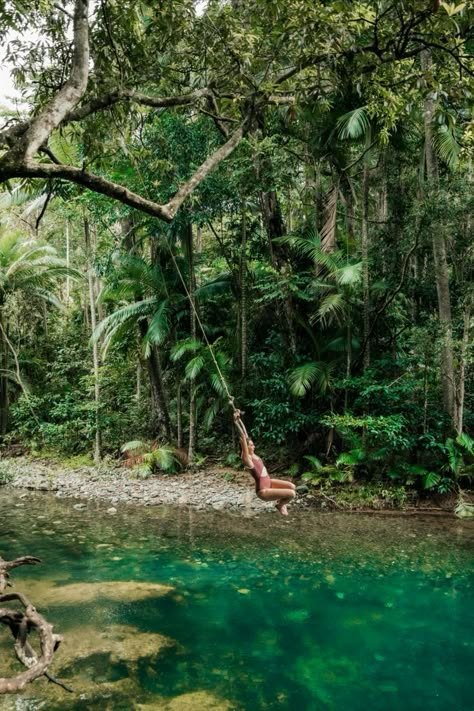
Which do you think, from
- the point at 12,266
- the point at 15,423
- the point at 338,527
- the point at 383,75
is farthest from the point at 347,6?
the point at 15,423

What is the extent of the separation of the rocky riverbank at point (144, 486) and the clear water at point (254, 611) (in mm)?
899

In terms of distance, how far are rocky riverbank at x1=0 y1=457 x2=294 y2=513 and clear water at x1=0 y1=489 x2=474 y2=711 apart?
2.95ft

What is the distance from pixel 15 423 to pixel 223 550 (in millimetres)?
10379

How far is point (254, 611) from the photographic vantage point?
21.4 ft

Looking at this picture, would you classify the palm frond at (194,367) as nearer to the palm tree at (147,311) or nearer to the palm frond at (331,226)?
the palm tree at (147,311)

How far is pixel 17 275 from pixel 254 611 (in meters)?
13.0

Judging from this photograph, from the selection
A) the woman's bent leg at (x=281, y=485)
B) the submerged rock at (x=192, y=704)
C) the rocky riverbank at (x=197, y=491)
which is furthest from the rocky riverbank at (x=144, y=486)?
the submerged rock at (x=192, y=704)

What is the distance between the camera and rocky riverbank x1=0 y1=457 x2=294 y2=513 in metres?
11.1

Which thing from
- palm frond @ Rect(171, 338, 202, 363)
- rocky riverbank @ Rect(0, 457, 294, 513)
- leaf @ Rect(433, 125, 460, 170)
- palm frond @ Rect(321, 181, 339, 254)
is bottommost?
rocky riverbank @ Rect(0, 457, 294, 513)

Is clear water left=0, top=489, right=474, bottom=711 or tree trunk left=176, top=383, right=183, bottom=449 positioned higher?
tree trunk left=176, top=383, right=183, bottom=449

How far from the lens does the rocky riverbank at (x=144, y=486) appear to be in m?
11.1

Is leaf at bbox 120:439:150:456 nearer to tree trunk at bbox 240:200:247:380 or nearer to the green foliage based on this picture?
the green foliage

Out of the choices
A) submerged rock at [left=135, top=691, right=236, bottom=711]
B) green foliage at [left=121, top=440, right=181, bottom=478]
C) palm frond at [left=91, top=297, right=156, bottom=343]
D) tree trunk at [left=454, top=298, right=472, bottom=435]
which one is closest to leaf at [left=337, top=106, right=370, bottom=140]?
tree trunk at [left=454, top=298, right=472, bottom=435]

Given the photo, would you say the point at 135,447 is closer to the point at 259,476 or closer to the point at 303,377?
the point at 303,377
